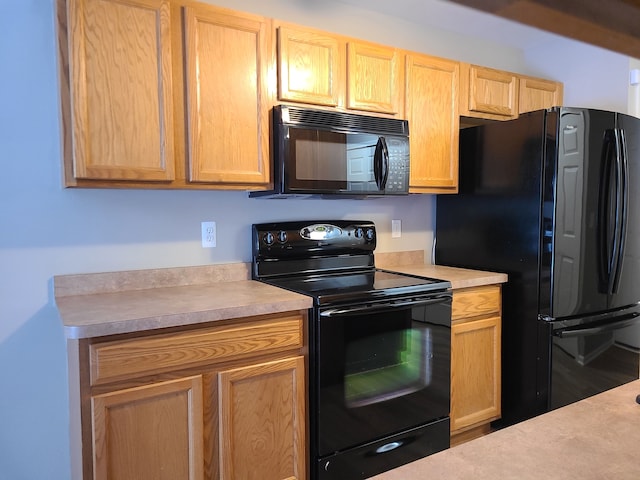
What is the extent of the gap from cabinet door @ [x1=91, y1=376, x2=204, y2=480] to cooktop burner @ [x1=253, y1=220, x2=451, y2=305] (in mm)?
660

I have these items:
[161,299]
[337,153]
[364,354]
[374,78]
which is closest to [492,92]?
[374,78]

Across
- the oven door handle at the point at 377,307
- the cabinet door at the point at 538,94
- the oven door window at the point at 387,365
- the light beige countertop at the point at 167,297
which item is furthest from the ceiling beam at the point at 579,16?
the cabinet door at the point at 538,94

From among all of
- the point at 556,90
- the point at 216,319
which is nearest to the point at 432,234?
the point at 556,90

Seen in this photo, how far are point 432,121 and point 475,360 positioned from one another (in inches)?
52.2

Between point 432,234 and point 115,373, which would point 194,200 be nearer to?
point 115,373

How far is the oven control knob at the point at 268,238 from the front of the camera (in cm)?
242

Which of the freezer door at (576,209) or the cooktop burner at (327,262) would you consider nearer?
the cooktop burner at (327,262)

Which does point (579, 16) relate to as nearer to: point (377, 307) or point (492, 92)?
point (377, 307)

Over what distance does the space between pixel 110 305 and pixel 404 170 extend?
1.53 metres

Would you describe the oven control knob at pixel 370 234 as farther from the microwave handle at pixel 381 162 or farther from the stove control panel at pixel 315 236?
the microwave handle at pixel 381 162

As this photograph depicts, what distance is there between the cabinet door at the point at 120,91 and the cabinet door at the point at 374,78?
35.1 inches

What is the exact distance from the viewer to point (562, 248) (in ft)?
8.00

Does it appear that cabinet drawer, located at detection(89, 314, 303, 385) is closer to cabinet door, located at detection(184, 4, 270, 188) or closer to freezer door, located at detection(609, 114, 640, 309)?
cabinet door, located at detection(184, 4, 270, 188)

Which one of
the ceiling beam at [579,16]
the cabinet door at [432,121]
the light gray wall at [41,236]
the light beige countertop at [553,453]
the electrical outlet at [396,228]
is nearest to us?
the ceiling beam at [579,16]
